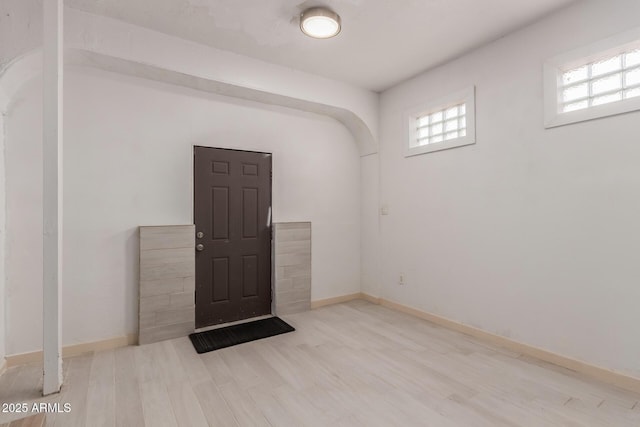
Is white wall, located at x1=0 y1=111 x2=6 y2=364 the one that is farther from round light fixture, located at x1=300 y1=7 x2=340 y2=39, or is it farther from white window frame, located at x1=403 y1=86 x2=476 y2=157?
white window frame, located at x1=403 y1=86 x2=476 y2=157

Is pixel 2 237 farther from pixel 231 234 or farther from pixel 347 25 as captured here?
pixel 347 25

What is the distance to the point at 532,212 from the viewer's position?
2.74 metres

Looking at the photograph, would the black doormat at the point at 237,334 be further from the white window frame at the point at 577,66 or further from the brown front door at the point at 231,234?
the white window frame at the point at 577,66

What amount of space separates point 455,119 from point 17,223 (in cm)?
435

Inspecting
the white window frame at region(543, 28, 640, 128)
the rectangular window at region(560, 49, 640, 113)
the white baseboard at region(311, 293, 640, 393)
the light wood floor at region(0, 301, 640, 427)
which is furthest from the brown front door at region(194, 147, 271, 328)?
the rectangular window at region(560, 49, 640, 113)

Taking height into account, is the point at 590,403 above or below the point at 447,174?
below

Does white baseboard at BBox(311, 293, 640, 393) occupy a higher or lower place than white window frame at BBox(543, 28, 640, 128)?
lower

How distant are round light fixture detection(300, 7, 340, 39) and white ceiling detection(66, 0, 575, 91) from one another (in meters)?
0.06

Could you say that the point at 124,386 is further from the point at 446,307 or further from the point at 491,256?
the point at 491,256

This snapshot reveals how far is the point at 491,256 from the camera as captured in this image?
10.0 ft

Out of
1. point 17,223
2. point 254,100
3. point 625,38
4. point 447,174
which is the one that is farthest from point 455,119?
point 17,223

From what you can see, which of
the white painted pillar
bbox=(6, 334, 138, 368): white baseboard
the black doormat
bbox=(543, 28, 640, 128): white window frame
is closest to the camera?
the white painted pillar

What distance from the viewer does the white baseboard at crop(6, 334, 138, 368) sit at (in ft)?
8.30

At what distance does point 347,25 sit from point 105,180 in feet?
8.81
